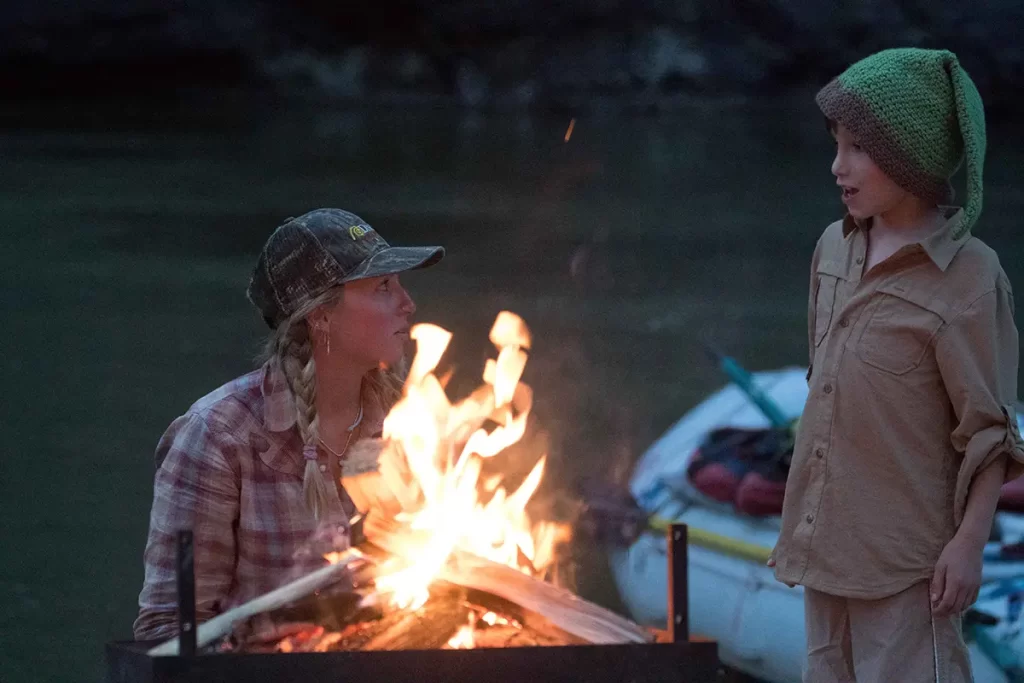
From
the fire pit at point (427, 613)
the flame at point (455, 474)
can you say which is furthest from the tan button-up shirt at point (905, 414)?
the flame at point (455, 474)

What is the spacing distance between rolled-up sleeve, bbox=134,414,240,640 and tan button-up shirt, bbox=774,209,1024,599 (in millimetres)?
878

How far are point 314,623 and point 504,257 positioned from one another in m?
8.82

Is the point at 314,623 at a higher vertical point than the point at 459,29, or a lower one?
lower

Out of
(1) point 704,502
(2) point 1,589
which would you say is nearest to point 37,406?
(2) point 1,589

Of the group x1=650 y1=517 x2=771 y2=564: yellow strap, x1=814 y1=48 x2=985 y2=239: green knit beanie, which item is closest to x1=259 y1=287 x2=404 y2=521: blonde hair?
x1=814 y1=48 x2=985 y2=239: green knit beanie

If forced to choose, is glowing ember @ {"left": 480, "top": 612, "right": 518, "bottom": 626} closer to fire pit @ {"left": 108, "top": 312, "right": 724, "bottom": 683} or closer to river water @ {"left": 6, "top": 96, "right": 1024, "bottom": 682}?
fire pit @ {"left": 108, "top": 312, "right": 724, "bottom": 683}

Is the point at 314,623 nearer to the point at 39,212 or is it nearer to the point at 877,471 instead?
the point at 877,471

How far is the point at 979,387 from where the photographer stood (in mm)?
2135

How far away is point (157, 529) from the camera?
Result: 2.42 m

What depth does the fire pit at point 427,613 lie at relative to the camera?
192 cm

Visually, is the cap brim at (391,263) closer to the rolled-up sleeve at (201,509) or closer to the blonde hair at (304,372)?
Answer: the blonde hair at (304,372)

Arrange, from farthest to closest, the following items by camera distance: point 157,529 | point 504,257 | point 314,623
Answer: point 504,257 < point 157,529 < point 314,623

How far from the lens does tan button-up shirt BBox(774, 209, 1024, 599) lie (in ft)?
7.10

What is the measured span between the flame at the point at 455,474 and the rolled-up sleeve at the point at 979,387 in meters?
0.63
